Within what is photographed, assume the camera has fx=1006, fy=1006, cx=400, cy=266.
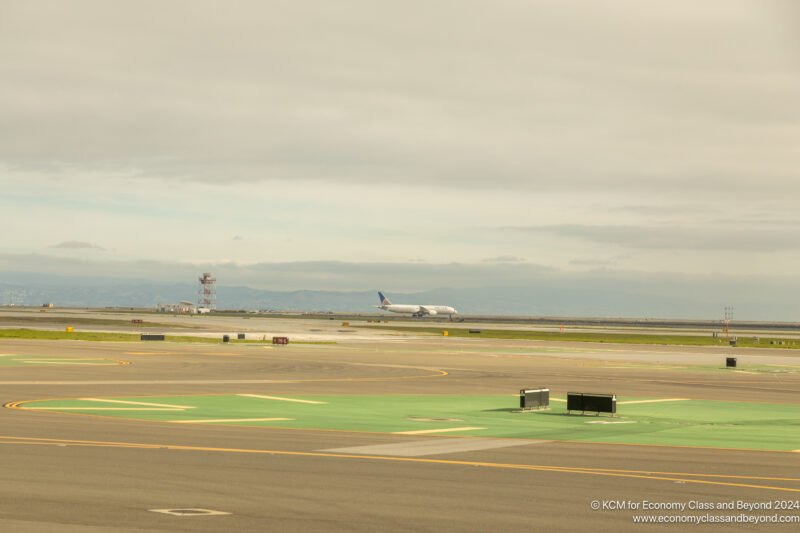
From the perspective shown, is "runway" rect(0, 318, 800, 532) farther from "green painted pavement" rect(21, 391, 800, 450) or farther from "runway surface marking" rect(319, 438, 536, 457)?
"green painted pavement" rect(21, 391, 800, 450)

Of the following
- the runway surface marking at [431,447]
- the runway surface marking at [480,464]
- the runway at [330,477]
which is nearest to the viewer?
the runway at [330,477]

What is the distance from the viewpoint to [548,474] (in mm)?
23141

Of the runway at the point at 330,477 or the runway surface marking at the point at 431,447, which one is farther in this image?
the runway surface marking at the point at 431,447

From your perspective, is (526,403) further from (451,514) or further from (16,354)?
(16,354)

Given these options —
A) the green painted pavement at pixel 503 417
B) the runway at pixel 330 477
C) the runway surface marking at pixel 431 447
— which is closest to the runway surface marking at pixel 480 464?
the runway at pixel 330 477

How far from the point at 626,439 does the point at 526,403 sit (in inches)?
364

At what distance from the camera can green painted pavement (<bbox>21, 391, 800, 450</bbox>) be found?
3219cm

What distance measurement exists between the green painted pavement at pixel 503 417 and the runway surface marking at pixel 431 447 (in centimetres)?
198

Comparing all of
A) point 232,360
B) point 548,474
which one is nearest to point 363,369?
point 232,360

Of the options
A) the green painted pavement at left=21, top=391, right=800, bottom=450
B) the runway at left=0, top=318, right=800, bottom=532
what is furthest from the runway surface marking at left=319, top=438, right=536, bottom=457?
the green painted pavement at left=21, top=391, right=800, bottom=450

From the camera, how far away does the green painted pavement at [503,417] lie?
32188 millimetres

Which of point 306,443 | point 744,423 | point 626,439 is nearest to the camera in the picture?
point 306,443

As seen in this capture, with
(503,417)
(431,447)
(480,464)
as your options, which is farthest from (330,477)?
(503,417)

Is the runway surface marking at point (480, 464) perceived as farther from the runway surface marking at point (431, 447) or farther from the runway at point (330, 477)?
the runway surface marking at point (431, 447)
